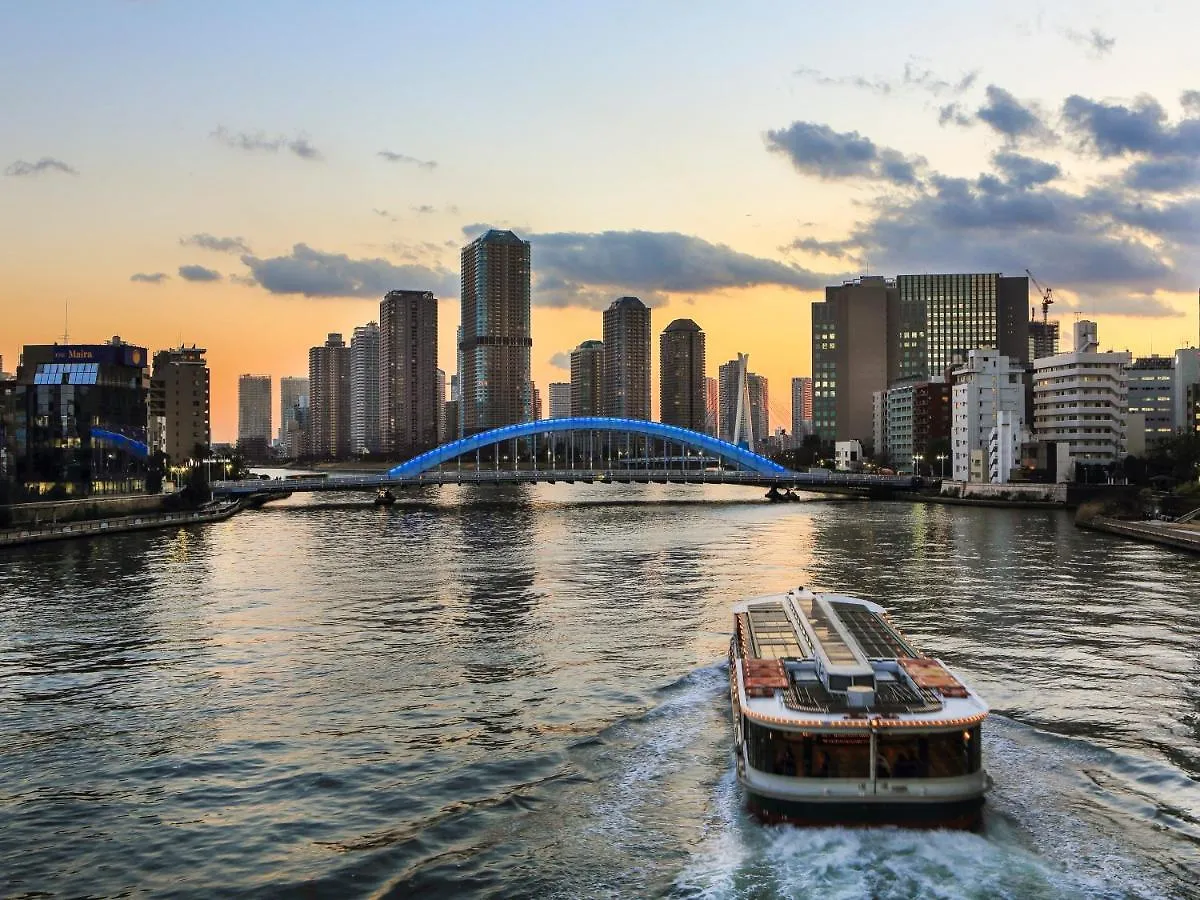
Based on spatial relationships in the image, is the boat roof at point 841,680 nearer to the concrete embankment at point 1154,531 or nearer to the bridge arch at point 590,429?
the concrete embankment at point 1154,531

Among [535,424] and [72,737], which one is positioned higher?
[535,424]

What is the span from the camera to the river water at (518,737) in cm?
1333

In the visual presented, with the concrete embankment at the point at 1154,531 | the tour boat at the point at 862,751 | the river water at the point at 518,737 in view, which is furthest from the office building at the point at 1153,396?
the tour boat at the point at 862,751

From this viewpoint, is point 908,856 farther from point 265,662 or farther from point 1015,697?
point 265,662

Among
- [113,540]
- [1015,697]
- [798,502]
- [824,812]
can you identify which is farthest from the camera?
[798,502]

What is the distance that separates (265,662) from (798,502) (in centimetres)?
8508

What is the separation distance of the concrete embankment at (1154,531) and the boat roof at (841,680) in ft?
132

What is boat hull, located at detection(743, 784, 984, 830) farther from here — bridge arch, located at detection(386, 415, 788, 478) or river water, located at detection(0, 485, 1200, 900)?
bridge arch, located at detection(386, 415, 788, 478)

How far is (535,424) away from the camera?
127 meters

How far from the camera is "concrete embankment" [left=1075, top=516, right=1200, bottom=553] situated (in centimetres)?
5328

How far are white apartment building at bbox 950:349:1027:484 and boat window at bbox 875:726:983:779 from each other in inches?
3600

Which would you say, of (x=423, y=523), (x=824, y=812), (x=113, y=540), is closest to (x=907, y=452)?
(x=423, y=523)

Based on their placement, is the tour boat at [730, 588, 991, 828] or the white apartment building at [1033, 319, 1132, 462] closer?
the tour boat at [730, 588, 991, 828]

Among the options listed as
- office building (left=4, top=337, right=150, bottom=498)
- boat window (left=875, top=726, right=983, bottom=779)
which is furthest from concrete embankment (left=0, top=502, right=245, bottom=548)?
boat window (left=875, top=726, right=983, bottom=779)
